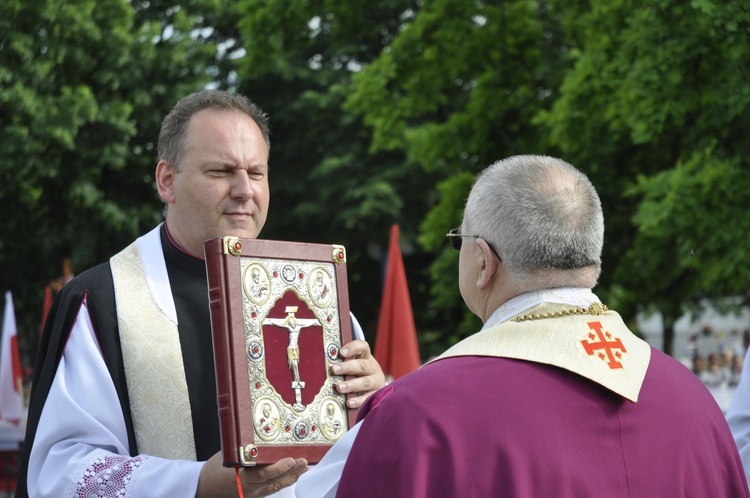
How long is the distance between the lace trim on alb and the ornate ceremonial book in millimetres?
434

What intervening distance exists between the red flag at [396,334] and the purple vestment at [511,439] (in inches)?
240

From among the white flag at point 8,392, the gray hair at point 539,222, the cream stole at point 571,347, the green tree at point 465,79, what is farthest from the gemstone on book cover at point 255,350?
the green tree at point 465,79

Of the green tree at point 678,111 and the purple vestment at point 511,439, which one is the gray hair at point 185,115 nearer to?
the purple vestment at point 511,439

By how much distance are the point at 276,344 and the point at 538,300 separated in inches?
24.9

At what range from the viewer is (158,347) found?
121 inches

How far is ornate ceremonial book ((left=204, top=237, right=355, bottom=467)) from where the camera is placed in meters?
2.46

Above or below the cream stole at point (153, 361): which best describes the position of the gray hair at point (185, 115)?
above

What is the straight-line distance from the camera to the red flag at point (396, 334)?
8508 mm

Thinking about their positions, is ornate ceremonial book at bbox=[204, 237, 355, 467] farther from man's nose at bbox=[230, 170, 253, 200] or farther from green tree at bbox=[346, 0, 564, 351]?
green tree at bbox=[346, 0, 564, 351]

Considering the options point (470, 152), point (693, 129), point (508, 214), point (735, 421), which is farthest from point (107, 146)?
point (508, 214)

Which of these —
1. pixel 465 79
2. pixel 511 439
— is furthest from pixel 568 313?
pixel 465 79

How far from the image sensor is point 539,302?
239cm

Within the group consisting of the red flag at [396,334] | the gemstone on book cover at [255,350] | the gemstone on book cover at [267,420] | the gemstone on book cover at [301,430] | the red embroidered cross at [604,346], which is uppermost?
the gemstone on book cover at [255,350]

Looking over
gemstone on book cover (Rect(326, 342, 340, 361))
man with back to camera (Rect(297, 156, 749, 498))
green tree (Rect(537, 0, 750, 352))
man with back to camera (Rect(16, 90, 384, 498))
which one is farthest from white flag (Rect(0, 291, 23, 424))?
man with back to camera (Rect(297, 156, 749, 498))
